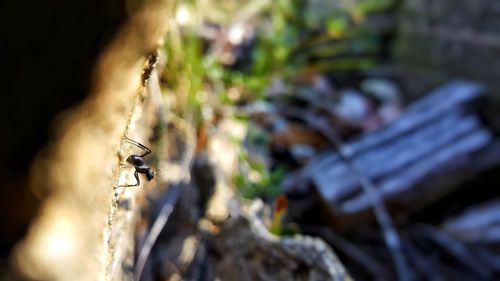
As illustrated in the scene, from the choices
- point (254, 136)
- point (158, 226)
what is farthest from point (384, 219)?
point (158, 226)

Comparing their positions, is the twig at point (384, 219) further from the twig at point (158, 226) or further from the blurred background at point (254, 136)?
the twig at point (158, 226)

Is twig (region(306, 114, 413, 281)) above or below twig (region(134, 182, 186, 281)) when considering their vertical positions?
above

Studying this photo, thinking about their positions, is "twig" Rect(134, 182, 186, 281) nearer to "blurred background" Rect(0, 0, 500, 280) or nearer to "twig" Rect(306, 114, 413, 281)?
"blurred background" Rect(0, 0, 500, 280)

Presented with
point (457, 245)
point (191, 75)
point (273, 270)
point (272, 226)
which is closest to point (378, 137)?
point (457, 245)

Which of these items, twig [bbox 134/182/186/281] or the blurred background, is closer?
the blurred background

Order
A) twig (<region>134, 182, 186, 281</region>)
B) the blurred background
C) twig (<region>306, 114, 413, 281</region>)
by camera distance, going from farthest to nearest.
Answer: twig (<region>306, 114, 413, 281</region>) → twig (<region>134, 182, 186, 281</region>) → the blurred background

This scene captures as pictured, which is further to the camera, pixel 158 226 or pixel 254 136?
pixel 254 136

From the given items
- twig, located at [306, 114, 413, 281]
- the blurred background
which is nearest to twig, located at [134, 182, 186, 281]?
the blurred background

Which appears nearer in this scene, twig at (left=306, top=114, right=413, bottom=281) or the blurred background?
the blurred background

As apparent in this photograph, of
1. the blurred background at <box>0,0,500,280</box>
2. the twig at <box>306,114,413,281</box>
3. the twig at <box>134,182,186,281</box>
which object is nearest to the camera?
the blurred background at <box>0,0,500,280</box>

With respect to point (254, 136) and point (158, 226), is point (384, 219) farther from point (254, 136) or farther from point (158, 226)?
point (158, 226)
